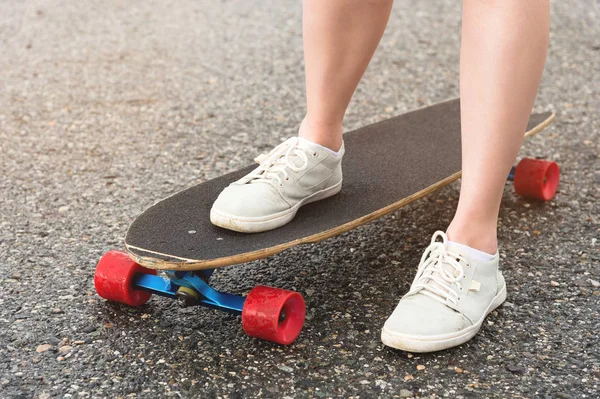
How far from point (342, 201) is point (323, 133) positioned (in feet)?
0.54

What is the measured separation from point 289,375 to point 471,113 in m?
0.61

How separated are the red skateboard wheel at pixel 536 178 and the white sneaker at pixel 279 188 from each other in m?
0.64

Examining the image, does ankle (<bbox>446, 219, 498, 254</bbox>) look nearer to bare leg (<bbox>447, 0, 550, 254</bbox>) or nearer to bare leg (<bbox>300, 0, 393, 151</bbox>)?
bare leg (<bbox>447, 0, 550, 254</bbox>)

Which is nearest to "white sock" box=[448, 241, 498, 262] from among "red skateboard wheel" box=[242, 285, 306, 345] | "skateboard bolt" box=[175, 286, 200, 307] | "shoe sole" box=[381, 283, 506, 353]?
"shoe sole" box=[381, 283, 506, 353]

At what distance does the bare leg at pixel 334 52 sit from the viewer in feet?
5.43

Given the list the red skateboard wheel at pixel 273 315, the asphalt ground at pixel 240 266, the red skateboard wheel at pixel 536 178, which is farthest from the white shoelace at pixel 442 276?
the red skateboard wheel at pixel 536 178

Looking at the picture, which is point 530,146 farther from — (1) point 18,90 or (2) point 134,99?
(1) point 18,90

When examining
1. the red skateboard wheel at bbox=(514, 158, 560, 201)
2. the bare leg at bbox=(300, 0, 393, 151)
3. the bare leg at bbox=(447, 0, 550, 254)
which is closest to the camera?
the bare leg at bbox=(447, 0, 550, 254)

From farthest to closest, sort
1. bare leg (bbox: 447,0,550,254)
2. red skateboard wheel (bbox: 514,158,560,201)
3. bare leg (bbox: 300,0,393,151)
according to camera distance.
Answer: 1. red skateboard wheel (bbox: 514,158,560,201)
2. bare leg (bbox: 300,0,393,151)
3. bare leg (bbox: 447,0,550,254)

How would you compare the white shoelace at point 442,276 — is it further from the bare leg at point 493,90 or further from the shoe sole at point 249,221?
the shoe sole at point 249,221

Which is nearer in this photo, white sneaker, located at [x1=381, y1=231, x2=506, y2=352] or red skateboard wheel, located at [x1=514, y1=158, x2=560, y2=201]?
white sneaker, located at [x1=381, y1=231, x2=506, y2=352]

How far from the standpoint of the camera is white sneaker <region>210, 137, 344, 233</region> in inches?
62.0

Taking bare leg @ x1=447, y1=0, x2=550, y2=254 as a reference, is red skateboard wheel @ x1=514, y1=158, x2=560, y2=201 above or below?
below

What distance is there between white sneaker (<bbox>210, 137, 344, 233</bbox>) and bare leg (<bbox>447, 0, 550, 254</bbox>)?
1.14 ft
